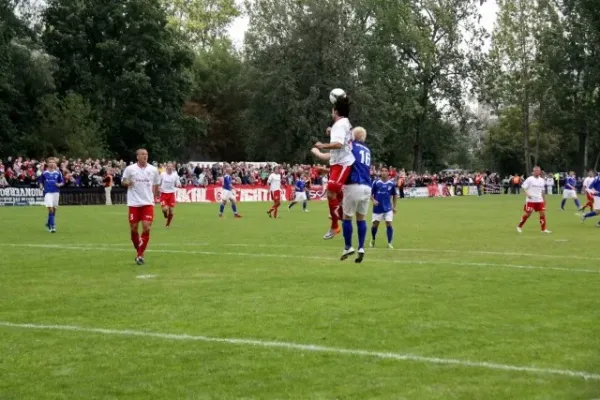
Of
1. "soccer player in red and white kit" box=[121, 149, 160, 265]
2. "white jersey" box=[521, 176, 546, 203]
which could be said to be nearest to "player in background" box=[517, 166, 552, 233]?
"white jersey" box=[521, 176, 546, 203]

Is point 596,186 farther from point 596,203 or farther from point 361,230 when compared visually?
point 361,230

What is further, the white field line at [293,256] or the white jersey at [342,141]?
the white field line at [293,256]

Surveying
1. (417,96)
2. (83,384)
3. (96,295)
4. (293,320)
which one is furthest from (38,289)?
(417,96)

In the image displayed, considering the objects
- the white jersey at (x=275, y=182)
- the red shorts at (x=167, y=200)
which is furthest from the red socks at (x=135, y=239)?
the white jersey at (x=275, y=182)

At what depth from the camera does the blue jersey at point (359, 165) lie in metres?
14.3

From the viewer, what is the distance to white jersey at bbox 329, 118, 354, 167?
13.8 metres

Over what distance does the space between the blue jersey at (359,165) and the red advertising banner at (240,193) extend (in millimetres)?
40312

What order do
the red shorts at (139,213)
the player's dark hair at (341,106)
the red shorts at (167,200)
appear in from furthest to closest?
the red shorts at (167,200)
the red shorts at (139,213)
the player's dark hair at (341,106)

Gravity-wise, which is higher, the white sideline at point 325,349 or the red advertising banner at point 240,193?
the red advertising banner at point 240,193

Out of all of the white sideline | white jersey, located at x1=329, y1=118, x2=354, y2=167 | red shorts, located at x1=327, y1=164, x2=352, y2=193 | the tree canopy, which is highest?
the tree canopy

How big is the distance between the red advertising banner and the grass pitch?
111 ft

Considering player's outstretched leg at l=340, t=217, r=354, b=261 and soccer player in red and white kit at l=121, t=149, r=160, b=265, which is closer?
player's outstretched leg at l=340, t=217, r=354, b=261

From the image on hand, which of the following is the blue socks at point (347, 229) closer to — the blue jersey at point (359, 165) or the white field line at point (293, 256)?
the blue jersey at point (359, 165)

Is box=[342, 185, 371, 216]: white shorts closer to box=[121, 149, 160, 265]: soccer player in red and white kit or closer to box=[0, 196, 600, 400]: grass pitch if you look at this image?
box=[0, 196, 600, 400]: grass pitch
